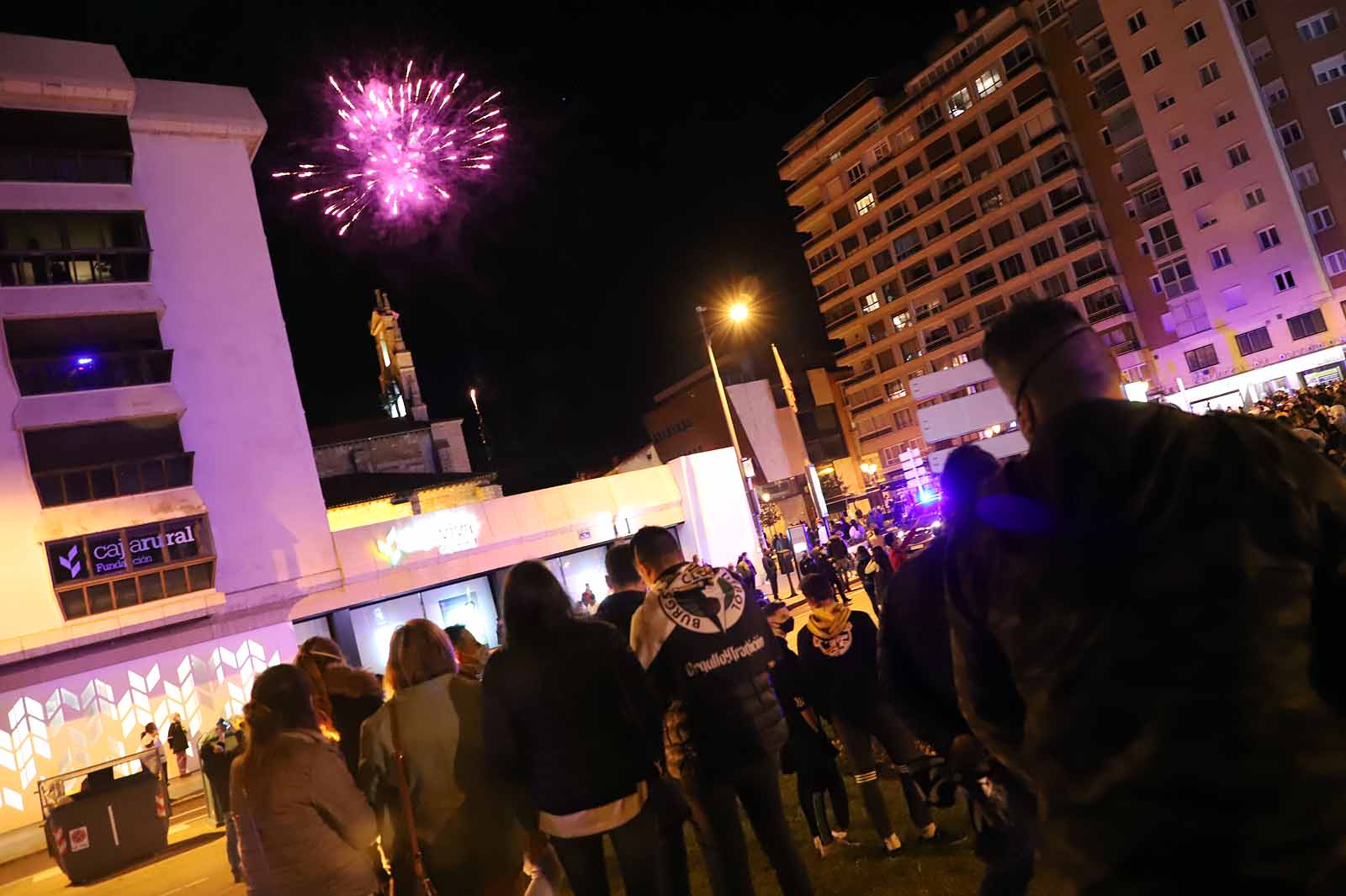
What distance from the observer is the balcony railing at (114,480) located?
2359 centimetres

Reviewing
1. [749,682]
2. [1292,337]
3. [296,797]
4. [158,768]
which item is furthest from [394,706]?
[1292,337]

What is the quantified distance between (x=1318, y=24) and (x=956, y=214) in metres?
23.4

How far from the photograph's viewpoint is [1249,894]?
1515 mm

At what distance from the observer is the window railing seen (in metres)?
24.3

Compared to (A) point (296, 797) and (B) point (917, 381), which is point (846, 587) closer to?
(B) point (917, 381)

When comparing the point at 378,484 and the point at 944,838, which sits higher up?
the point at 378,484

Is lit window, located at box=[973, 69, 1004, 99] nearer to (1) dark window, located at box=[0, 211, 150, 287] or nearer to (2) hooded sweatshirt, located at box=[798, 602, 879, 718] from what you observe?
(1) dark window, located at box=[0, 211, 150, 287]

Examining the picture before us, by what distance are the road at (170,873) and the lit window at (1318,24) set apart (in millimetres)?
54878

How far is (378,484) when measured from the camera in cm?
4675

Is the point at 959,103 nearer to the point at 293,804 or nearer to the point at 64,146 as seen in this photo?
the point at 64,146

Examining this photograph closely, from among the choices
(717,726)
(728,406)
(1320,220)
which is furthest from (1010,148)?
(717,726)

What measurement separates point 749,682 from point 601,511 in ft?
89.6

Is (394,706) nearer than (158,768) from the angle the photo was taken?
Yes

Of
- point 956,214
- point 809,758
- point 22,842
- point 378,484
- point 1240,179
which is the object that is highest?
point 956,214
